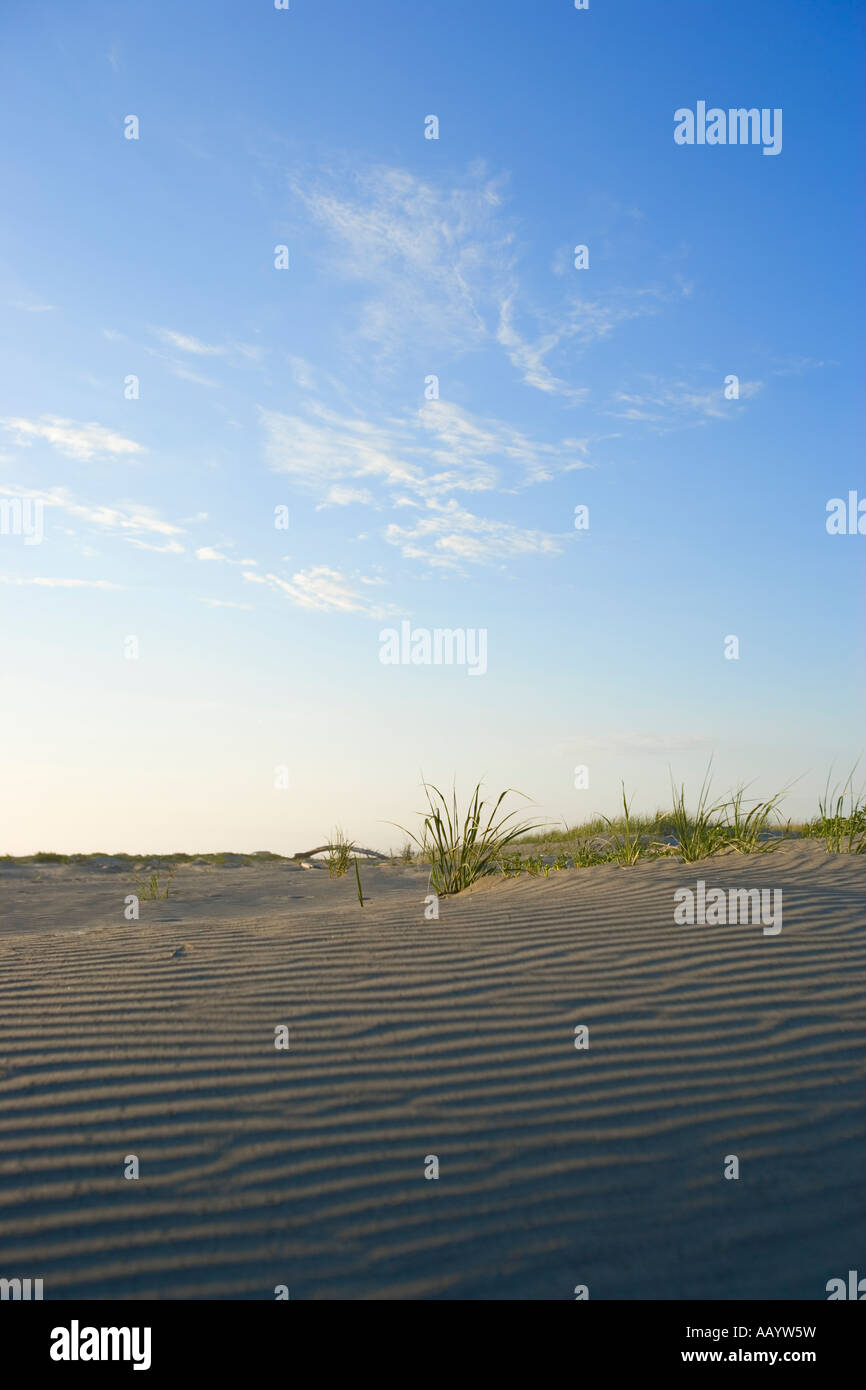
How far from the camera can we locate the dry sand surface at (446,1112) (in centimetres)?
255

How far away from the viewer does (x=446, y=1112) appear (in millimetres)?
3105

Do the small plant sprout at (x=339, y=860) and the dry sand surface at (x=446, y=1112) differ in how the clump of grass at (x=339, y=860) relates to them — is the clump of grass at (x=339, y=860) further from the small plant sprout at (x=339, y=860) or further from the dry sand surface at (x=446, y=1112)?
the dry sand surface at (x=446, y=1112)

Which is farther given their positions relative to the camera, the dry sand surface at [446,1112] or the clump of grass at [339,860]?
the clump of grass at [339,860]

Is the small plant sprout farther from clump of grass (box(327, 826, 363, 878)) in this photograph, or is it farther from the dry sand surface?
the dry sand surface

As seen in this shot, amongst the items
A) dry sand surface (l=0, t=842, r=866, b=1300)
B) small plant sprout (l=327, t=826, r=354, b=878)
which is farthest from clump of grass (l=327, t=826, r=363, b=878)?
dry sand surface (l=0, t=842, r=866, b=1300)

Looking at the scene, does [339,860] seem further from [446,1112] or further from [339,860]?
[446,1112]

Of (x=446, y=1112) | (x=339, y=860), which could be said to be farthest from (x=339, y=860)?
(x=446, y=1112)

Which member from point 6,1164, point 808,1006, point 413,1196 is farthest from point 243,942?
point 808,1006

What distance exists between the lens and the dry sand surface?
2.55 meters

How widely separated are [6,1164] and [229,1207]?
772 mm

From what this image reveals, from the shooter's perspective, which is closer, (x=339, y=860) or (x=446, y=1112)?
(x=446, y=1112)

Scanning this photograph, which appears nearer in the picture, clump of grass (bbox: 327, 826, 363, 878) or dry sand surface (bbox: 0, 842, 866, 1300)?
dry sand surface (bbox: 0, 842, 866, 1300)

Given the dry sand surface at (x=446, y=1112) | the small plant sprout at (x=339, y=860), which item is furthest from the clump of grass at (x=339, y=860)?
the dry sand surface at (x=446, y=1112)
